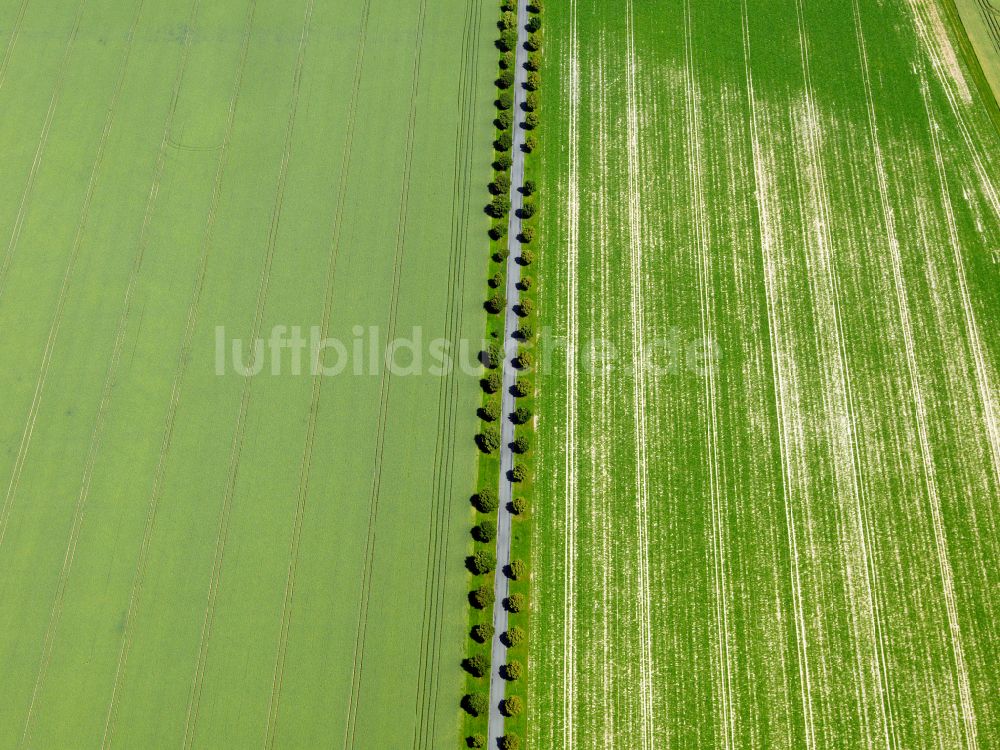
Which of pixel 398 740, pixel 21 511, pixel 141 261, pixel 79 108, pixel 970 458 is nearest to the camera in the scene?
pixel 398 740

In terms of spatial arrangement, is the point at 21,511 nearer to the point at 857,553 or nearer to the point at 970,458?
the point at 857,553

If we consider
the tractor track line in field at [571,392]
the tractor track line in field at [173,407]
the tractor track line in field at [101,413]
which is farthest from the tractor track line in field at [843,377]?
the tractor track line in field at [101,413]

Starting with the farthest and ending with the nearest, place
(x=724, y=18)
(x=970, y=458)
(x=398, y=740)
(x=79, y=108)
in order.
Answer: (x=724, y=18) < (x=79, y=108) < (x=970, y=458) < (x=398, y=740)

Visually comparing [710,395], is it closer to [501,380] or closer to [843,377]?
[843,377]

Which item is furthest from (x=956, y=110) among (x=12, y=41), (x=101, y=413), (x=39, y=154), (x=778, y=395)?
(x=12, y=41)

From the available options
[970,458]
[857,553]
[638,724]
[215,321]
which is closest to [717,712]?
[638,724]

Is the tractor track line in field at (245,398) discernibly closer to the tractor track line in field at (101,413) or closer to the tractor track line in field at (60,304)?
the tractor track line in field at (101,413)
